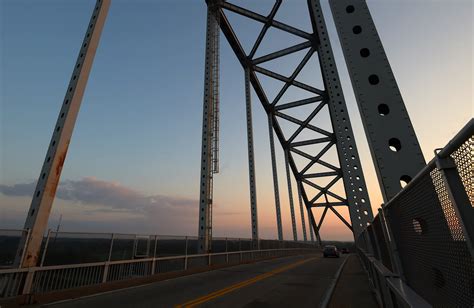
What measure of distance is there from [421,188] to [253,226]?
19.6m

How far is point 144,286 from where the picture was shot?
8562mm

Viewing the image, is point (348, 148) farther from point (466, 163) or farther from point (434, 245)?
point (466, 163)

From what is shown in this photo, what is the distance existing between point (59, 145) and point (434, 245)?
7.94 meters

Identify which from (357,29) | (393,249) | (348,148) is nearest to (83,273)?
(393,249)

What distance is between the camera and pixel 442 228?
68.7 inches

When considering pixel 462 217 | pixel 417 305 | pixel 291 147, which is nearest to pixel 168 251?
pixel 417 305

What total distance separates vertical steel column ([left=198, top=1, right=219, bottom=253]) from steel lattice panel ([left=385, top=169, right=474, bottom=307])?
38.8ft

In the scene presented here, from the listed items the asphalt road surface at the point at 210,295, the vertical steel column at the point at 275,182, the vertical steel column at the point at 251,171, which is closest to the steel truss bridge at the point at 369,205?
the asphalt road surface at the point at 210,295

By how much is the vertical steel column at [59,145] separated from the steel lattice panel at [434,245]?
24.8ft

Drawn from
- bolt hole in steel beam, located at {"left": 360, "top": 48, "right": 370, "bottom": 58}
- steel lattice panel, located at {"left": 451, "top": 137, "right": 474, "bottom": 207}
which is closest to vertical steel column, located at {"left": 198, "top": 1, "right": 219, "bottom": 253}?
bolt hole in steel beam, located at {"left": 360, "top": 48, "right": 370, "bottom": 58}

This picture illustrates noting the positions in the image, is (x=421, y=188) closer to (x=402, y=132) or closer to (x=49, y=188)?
(x=402, y=132)

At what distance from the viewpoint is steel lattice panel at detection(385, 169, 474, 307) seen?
152 centimetres

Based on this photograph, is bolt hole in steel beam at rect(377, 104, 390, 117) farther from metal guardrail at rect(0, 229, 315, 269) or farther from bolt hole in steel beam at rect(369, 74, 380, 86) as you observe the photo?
→ metal guardrail at rect(0, 229, 315, 269)

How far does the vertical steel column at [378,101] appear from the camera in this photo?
4480mm
